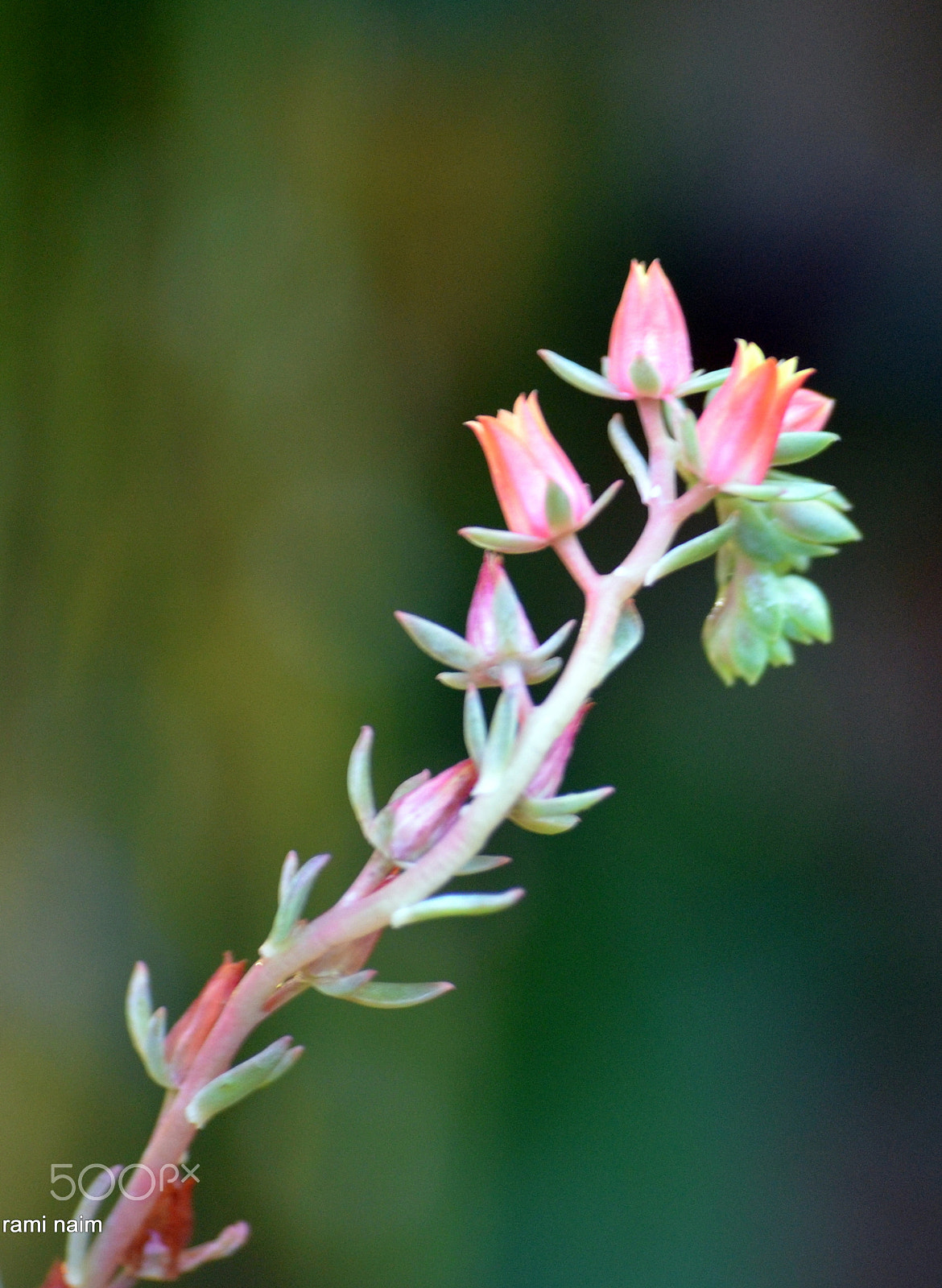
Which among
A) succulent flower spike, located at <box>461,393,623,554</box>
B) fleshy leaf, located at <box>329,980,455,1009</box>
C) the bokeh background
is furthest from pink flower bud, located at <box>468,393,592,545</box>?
the bokeh background

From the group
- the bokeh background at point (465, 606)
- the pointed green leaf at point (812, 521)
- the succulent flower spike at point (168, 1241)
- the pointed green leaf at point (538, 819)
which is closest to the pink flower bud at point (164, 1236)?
the succulent flower spike at point (168, 1241)

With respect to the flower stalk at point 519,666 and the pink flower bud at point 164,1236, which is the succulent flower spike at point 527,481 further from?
the pink flower bud at point 164,1236

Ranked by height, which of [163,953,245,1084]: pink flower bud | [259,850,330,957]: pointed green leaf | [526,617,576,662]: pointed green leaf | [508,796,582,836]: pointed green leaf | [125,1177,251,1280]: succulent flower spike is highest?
[526,617,576,662]: pointed green leaf

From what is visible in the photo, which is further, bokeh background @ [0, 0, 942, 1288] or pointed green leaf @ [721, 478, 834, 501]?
bokeh background @ [0, 0, 942, 1288]

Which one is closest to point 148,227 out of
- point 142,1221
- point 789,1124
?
point 142,1221

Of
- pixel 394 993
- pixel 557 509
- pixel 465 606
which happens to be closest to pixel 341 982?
pixel 394 993

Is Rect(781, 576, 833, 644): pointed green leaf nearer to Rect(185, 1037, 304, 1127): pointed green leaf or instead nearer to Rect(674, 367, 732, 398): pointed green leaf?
Rect(674, 367, 732, 398): pointed green leaf
